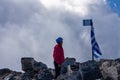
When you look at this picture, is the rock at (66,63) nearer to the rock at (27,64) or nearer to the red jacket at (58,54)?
the red jacket at (58,54)

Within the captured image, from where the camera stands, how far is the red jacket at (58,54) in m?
28.0

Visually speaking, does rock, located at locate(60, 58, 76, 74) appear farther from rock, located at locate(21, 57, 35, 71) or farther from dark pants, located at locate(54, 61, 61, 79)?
rock, located at locate(21, 57, 35, 71)

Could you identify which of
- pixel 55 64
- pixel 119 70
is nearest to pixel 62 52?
pixel 55 64

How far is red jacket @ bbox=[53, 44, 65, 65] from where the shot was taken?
92.0 feet

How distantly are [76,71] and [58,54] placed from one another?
3968 mm

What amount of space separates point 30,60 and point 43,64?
736 millimetres

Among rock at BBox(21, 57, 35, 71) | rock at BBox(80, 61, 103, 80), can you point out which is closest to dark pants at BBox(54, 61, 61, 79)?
rock at BBox(21, 57, 35, 71)

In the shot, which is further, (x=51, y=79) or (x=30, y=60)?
(x=30, y=60)

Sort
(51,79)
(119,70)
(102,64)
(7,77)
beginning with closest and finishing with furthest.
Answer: (119,70) → (102,64) → (51,79) → (7,77)

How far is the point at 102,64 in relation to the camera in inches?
955

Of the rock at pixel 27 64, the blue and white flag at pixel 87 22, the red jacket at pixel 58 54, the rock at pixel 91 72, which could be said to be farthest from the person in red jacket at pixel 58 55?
the rock at pixel 91 72

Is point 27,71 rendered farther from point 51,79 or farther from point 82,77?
point 82,77

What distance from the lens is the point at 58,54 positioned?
2812 cm

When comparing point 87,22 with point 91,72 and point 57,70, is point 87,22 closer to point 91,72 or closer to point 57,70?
point 57,70
